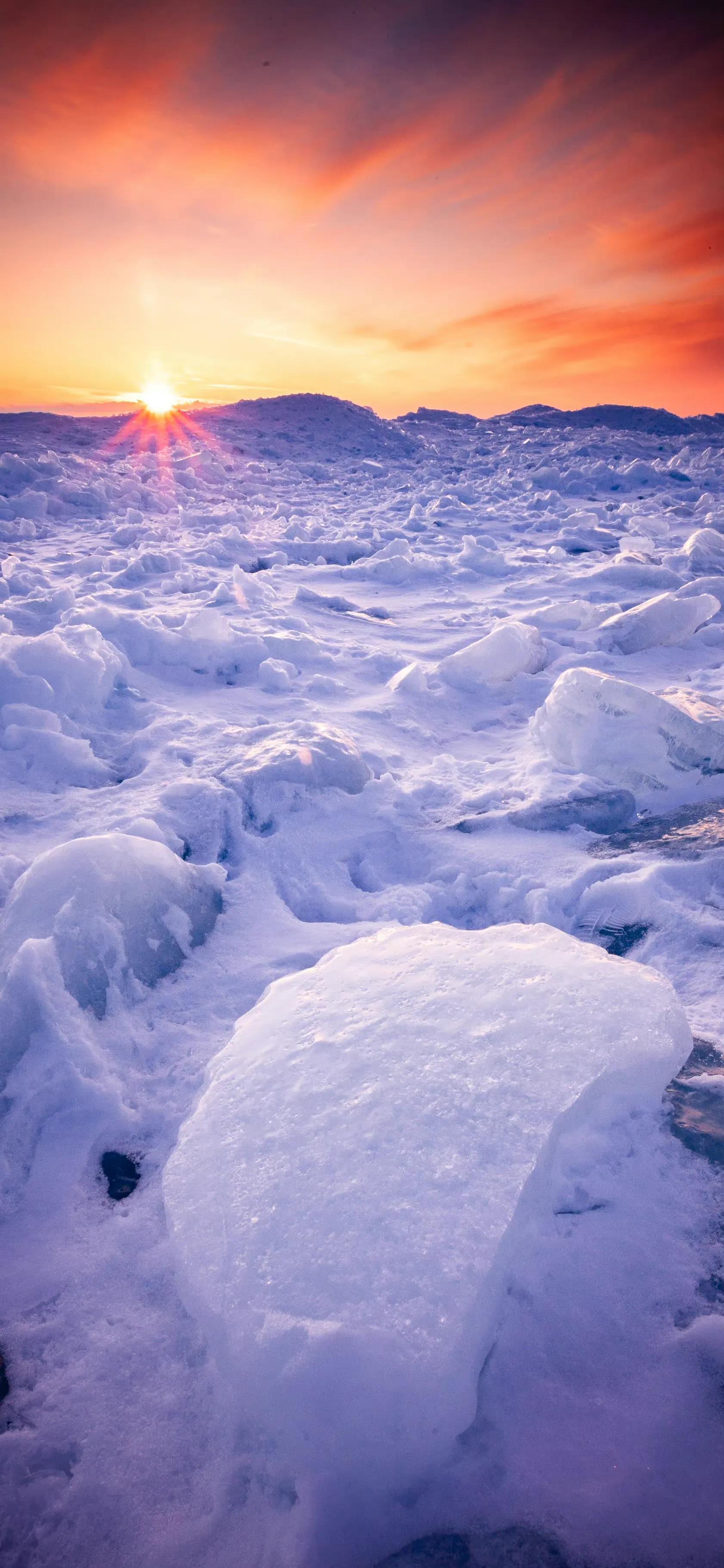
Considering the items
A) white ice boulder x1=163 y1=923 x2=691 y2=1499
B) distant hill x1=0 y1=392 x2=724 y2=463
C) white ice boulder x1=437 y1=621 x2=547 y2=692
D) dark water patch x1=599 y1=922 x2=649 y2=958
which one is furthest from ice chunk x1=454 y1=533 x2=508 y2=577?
distant hill x1=0 y1=392 x2=724 y2=463

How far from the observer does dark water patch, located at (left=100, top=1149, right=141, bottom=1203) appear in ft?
3.95

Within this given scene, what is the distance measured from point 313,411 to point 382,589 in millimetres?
17459

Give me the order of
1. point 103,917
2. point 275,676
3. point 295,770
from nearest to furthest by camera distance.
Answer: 1. point 103,917
2. point 295,770
3. point 275,676

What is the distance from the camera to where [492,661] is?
11.0 ft

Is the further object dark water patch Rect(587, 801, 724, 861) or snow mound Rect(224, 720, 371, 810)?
snow mound Rect(224, 720, 371, 810)

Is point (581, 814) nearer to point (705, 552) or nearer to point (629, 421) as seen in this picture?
point (705, 552)

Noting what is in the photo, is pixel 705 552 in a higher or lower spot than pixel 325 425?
lower

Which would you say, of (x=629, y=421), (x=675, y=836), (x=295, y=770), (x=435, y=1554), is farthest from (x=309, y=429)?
(x=435, y=1554)

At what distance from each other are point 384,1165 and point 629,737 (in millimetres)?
1752

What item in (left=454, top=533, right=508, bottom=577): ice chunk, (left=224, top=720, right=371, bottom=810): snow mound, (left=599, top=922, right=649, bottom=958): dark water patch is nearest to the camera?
(left=599, top=922, right=649, bottom=958): dark water patch

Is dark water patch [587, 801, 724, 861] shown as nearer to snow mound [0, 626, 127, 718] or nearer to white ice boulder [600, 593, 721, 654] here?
white ice boulder [600, 593, 721, 654]

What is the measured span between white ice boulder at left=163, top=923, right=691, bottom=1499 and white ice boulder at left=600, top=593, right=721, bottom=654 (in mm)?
2616

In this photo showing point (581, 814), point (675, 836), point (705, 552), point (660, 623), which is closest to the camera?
point (675, 836)

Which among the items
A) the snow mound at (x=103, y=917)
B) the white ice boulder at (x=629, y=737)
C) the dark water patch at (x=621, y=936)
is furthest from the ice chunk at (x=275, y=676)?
the dark water patch at (x=621, y=936)
